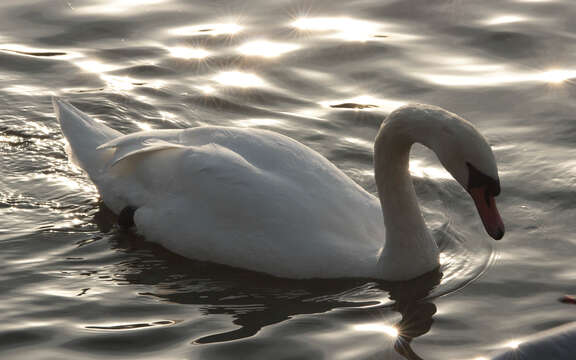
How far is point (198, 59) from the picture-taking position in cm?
1145

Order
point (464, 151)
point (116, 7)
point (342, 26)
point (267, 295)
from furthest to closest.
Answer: point (116, 7) < point (342, 26) < point (267, 295) < point (464, 151)

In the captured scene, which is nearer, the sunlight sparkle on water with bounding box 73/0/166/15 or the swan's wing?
the swan's wing

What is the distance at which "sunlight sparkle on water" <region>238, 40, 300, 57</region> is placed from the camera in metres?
11.5

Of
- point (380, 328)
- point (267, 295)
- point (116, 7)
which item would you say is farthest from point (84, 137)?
point (116, 7)

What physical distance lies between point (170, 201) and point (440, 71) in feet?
12.9

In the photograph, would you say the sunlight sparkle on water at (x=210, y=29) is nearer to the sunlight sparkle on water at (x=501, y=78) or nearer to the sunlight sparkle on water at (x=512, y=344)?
the sunlight sparkle on water at (x=501, y=78)

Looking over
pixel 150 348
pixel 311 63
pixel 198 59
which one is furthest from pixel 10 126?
pixel 150 348

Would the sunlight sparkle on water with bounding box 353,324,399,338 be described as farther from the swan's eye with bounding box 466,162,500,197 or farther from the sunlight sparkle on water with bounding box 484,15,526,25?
the sunlight sparkle on water with bounding box 484,15,526,25

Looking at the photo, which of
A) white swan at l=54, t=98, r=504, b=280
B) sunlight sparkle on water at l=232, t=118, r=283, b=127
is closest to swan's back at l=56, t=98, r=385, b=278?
white swan at l=54, t=98, r=504, b=280

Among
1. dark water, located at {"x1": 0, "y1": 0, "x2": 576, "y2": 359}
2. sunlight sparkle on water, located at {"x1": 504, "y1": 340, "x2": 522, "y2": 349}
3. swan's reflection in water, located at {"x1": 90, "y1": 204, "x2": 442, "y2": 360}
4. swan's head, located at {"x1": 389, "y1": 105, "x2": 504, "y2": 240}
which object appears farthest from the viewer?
swan's reflection in water, located at {"x1": 90, "y1": 204, "x2": 442, "y2": 360}

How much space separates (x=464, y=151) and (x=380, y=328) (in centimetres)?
114

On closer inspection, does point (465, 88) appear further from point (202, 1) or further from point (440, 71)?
point (202, 1)

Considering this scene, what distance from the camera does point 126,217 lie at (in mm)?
8305

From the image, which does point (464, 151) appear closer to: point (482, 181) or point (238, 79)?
point (482, 181)
